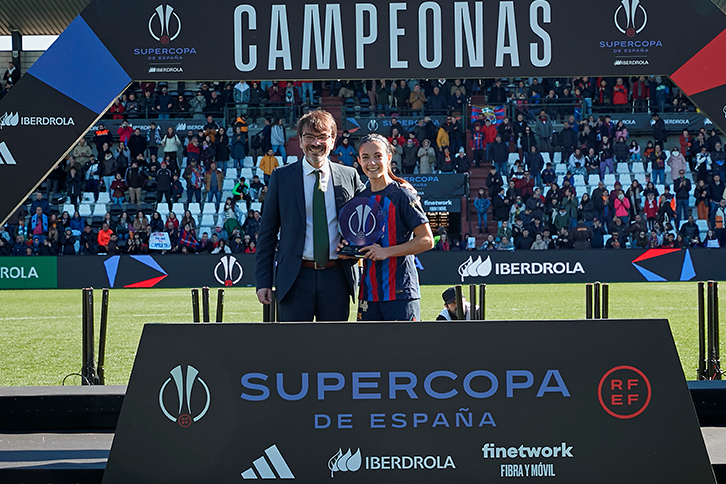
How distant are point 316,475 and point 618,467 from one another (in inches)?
46.2

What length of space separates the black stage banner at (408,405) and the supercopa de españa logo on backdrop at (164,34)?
1.72 m

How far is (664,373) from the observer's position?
2.77 m

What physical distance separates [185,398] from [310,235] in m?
1.20

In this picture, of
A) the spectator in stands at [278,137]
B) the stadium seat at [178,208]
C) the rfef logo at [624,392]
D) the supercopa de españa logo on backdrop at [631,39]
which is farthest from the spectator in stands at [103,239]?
the rfef logo at [624,392]

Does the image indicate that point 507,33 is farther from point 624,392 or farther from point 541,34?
point 624,392

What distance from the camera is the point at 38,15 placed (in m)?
24.7

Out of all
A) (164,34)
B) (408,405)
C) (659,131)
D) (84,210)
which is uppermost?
(659,131)

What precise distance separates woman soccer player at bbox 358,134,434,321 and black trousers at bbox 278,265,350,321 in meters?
0.13

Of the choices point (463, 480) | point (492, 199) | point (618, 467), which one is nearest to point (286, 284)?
point (463, 480)

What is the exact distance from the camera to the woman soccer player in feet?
11.8

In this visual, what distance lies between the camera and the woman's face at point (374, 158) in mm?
3574

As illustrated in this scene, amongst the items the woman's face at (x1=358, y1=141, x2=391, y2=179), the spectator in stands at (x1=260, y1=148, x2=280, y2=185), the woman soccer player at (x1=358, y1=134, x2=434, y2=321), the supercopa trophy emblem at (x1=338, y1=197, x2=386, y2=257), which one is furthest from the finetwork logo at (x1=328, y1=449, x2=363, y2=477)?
the spectator in stands at (x1=260, y1=148, x2=280, y2=185)

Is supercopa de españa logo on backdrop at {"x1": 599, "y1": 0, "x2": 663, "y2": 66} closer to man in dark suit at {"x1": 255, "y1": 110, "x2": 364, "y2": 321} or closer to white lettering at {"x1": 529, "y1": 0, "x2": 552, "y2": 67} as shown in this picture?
white lettering at {"x1": 529, "y1": 0, "x2": 552, "y2": 67}

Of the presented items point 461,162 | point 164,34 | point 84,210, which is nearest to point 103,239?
point 84,210
